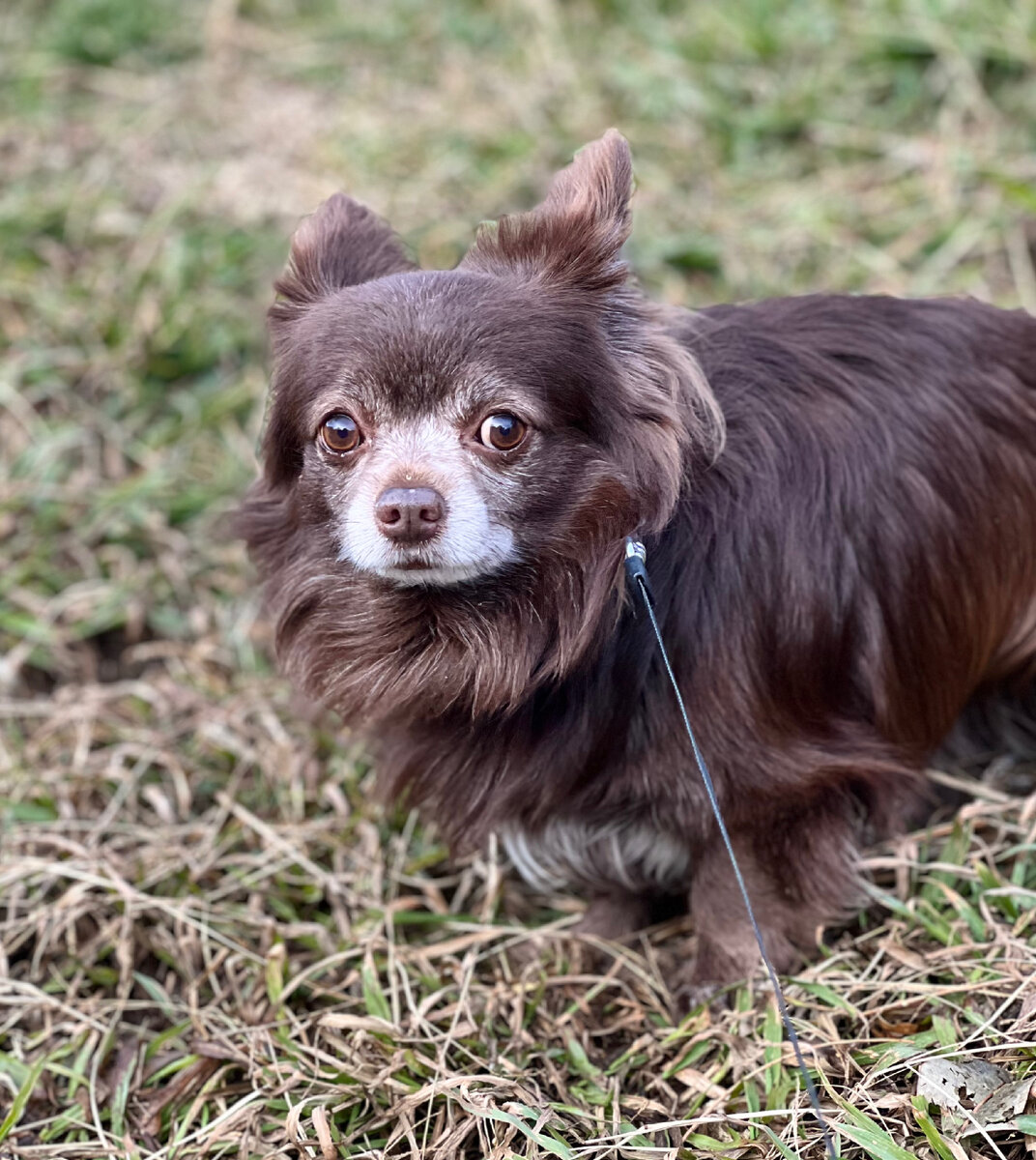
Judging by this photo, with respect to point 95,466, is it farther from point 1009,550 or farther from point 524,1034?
point 1009,550

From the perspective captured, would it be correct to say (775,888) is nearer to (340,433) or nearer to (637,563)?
(637,563)

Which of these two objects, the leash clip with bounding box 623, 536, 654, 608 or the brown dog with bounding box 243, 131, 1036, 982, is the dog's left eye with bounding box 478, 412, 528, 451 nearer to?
the brown dog with bounding box 243, 131, 1036, 982

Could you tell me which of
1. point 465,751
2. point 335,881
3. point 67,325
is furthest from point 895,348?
point 67,325

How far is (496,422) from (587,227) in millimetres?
492

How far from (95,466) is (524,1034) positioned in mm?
3069

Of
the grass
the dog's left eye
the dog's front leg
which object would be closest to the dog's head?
the dog's left eye

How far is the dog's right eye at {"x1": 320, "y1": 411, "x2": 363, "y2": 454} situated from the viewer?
2893mm

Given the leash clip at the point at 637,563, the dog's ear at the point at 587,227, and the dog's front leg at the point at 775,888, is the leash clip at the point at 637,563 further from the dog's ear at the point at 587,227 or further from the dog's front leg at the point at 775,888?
the dog's front leg at the point at 775,888

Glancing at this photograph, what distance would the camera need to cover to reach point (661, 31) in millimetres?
6691

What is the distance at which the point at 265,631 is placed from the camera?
4738mm

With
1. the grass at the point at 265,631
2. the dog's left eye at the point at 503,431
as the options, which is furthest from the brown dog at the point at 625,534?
the grass at the point at 265,631

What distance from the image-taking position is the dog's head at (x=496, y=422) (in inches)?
109

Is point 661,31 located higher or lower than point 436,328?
higher

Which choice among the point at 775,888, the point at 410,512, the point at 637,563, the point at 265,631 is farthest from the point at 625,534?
the point at 265,631
